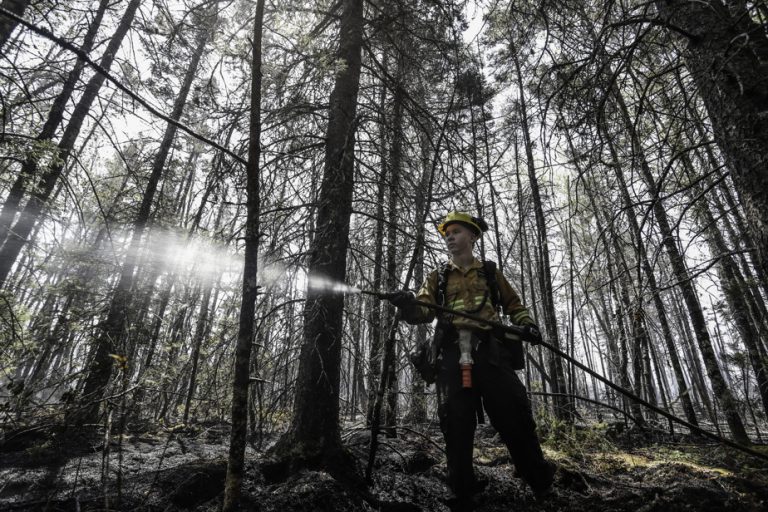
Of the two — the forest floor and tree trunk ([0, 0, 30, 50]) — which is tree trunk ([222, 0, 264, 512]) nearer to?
the forest floor

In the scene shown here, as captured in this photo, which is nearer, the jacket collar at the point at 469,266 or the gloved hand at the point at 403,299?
the gloved hand at the point at 403,299

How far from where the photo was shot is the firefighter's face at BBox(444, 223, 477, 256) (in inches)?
141

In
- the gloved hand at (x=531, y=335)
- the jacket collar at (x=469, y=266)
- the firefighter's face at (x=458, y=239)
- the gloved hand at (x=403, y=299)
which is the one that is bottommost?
the gloved hand at (x=531, y=335)

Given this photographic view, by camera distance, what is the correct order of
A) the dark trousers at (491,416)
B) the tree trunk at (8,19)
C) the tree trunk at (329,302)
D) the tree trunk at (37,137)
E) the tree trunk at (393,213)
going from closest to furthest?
the dark trousers at (491,416) < the tree trunk at (329,302) < the tree trunk at (8,19) < the tree trunk at (393,213) < the tree trunk at (37,137)

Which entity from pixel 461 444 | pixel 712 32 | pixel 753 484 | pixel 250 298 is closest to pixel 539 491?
pixel 461 444

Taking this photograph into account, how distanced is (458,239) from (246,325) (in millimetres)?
2107

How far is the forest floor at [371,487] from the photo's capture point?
114 inches

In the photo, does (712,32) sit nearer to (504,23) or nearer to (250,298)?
(504,23)

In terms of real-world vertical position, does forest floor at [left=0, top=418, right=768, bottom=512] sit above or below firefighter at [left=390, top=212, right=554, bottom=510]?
below

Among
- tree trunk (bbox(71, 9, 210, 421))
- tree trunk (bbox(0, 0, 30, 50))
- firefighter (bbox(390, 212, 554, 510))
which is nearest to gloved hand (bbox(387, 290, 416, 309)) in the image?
firefighter (bbox(390, 212, 554, 510))

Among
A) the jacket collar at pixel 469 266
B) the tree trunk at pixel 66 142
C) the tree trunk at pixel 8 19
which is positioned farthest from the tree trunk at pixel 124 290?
the jacket collar at pixel 469 266

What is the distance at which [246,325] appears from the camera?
2.37 meters

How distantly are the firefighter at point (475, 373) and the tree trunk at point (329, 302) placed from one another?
1.06 m

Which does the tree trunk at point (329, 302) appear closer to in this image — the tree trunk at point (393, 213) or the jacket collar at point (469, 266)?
the tree trunk at point (393, 213)
